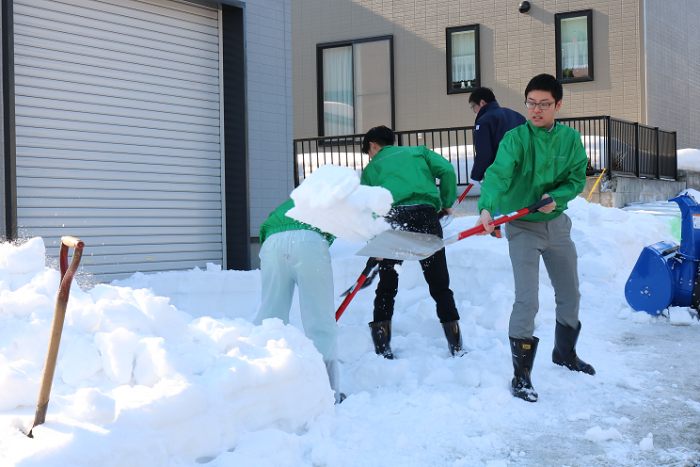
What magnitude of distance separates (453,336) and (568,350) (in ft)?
2.57

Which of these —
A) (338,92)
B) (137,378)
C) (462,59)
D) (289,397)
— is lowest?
(289,397)

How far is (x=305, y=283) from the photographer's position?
11.8 feet

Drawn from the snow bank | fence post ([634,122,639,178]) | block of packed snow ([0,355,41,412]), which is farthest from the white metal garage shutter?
fence post ([634,122,639,178])

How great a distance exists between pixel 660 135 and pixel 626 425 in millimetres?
11457

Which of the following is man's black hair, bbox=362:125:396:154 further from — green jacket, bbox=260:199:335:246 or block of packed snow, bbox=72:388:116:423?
block of packed snow, bbox=72:388:116:423

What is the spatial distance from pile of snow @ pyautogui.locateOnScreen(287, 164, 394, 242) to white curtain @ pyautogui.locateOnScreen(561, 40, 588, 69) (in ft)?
36.9

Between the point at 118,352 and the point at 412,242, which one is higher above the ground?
the point at 412,242

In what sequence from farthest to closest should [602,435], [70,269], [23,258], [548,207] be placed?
1. [548,207]
2. [23,258]
3. [602,435]
4. [70,269]

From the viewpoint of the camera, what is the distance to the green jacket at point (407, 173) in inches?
178

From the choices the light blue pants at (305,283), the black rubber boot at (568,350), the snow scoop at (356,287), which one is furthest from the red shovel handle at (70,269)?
the black rubber boot at (568,350)

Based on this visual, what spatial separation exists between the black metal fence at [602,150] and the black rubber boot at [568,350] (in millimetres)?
6996

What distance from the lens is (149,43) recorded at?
702 centimetres

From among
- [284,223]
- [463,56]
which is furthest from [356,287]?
[463,56]

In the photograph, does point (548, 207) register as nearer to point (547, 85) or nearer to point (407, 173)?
point (547, 85)
